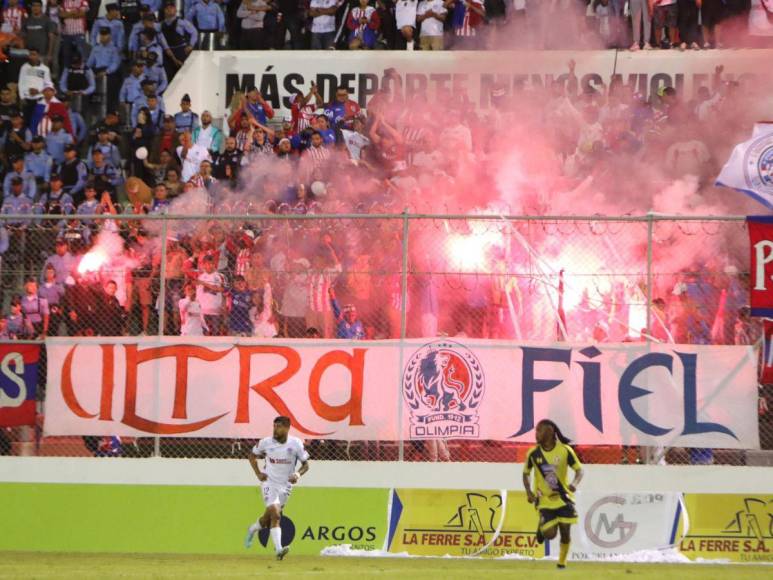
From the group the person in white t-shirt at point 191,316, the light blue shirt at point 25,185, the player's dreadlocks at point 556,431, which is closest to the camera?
the player's dreadlocks at point 556,431

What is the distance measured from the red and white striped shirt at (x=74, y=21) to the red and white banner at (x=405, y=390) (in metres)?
9.43

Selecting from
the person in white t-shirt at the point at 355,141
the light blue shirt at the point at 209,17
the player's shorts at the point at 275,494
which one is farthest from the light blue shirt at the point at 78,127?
the player's shorts at the point at 275,494

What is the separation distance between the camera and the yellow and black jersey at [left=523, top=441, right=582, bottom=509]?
13.1 metres

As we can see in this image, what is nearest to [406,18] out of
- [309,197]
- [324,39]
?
[324,39]

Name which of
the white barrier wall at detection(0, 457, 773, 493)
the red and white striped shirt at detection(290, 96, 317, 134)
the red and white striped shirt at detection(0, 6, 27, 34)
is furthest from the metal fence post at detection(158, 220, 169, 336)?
the red and white striped shirt at detection(0, 6, 27, 34)

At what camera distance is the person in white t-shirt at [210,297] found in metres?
14.7

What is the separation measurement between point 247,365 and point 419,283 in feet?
6.96

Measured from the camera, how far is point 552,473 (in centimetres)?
1310

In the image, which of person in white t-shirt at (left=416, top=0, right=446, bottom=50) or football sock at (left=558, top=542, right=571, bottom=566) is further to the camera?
person in white t-shirt at (left=416, top=0, right=446, bottom=50)

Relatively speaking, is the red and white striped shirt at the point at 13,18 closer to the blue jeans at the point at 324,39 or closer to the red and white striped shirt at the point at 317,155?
the blue jeans at the point at 324,39

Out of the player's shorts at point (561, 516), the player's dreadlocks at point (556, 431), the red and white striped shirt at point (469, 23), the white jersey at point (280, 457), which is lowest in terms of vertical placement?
the player's shorts at point (561, 516)

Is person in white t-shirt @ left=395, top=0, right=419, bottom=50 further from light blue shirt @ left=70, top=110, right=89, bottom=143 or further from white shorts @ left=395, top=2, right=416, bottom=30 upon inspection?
light blue shirt @ left=70, top=110, right=89, bottom=143

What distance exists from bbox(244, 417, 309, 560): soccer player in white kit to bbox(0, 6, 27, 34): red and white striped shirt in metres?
11.8

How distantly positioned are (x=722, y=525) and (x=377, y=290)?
178 inches
